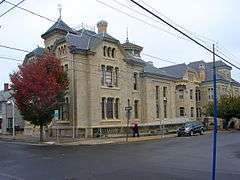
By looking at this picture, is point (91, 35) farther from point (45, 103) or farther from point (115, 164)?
point (115, 164)

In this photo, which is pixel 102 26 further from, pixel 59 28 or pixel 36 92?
pixel 36 92

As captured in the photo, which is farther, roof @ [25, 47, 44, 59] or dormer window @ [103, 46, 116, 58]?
roof @ [25, 47, 44, 59]

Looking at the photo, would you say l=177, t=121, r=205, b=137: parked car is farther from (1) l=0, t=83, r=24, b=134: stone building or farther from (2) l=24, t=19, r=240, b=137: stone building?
(1) l=0, t=83, r=24, b=134: stone building

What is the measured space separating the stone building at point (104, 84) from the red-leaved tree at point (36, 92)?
5.02 metres

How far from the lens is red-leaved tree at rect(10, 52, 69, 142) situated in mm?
Answer: 37688

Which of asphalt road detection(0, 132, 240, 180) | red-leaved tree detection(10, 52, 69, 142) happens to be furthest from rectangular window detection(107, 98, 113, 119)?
asphalt road detection(0, 132, 240, 180)

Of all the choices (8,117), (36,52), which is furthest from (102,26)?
(8,117)

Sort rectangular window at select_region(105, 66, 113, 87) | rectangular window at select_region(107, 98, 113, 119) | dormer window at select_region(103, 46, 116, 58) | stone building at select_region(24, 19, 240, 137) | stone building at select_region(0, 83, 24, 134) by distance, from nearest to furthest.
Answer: stone building at select_region(24, 19, 240, 137), dormer window at select_region(103, 46, 116, 58), rectangular window at select_region(107, 98, 113, 119), rectangular window at select_region(105, 66, 113, 87), stone building at select_region(0, 83, 24, 134)

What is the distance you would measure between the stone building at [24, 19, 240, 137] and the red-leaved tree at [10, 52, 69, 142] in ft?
16.5

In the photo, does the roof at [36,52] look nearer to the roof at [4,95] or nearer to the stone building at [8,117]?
the stone building at [8,117]

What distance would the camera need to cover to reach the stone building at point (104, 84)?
1745 inches

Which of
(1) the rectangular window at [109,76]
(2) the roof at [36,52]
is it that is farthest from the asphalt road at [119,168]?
(2) the roof at [36,52]

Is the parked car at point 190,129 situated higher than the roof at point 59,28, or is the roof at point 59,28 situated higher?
the roof at point 59,28

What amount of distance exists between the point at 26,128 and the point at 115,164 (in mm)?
36947
